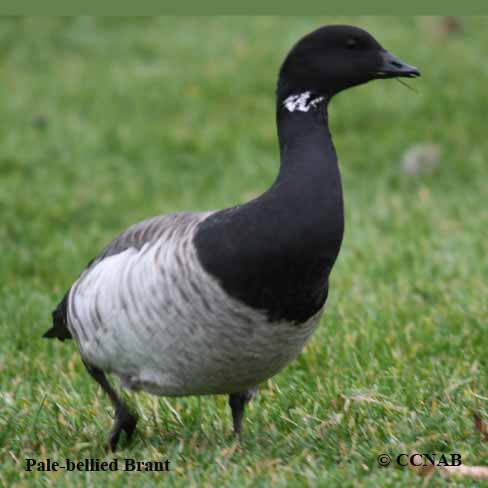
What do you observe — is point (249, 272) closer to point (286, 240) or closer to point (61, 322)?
point (286, 240)

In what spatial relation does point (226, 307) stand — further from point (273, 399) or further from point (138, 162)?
point (138, 162)

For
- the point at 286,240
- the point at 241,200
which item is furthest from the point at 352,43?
the point at 241,200

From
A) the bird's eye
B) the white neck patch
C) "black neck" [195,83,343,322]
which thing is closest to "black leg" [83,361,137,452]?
"black neck" [195,83,343,322]

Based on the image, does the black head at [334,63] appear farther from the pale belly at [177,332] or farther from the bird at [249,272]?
the pale belly at [177,332]

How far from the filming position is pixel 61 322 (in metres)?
4.88

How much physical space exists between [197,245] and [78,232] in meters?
4.91

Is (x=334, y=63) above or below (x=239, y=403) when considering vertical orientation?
above

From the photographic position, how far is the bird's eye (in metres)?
4.11

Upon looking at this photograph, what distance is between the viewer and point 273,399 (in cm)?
490

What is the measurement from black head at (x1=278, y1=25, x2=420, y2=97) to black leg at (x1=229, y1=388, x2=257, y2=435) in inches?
52.2

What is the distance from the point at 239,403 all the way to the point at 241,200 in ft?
15.9

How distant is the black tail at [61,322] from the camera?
477 centimetres

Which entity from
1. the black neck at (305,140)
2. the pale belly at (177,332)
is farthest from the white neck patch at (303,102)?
the pale belly at (177,332)

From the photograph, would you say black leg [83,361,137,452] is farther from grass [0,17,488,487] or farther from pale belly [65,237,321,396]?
pale belly [65,237,321,396]
